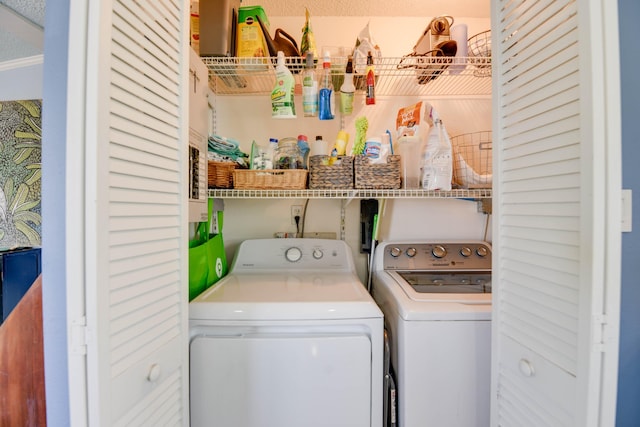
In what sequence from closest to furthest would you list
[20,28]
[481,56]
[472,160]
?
[20,28]
[481,56]
[472,160]

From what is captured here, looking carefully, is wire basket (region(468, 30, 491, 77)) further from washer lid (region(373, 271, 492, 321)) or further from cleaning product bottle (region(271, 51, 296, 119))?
washer lid (region(373, 271, 492, 321))

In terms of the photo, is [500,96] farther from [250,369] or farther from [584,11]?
[250,369]

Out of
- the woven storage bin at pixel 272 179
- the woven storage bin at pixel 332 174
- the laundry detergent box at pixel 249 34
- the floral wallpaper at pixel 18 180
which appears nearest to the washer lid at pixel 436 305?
the woven storage bin at pixel 332 174

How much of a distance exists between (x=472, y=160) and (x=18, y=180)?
228 centimetres

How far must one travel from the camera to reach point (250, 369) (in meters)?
0.96

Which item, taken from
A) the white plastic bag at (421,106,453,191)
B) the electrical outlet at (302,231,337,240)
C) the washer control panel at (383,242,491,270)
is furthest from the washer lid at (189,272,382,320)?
the white plastic bag at (421,106,453,191)

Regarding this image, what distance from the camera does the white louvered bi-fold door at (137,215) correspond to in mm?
563

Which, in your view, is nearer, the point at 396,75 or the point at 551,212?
the point at 551,212

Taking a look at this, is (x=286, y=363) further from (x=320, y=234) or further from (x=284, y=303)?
(x=320, y=234)

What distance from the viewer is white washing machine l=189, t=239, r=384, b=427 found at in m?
0.97

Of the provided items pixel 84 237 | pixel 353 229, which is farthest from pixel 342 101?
pixel 84 237

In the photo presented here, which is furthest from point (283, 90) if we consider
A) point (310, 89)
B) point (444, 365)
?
point (444, 365)

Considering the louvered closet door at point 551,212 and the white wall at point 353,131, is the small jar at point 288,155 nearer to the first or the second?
the white wall at point 353,131

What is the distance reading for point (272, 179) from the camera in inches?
51.6
